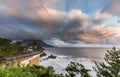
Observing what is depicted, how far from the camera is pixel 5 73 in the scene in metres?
11.9

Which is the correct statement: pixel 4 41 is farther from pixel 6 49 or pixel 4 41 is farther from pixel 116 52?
pixel 116 52

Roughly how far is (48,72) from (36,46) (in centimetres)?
9178

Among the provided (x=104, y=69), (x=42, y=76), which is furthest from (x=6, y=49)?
(x=42, y=76)

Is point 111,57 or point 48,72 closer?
point 48,72

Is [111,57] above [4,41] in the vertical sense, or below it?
below

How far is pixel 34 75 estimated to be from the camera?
14.4 metres

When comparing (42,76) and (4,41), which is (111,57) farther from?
(4,41)

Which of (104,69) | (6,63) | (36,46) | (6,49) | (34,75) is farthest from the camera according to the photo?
(36,46)

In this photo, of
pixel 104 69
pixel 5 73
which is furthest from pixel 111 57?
pixel 5 73

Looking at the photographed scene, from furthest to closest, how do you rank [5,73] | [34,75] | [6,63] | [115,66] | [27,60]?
[27,60] → [6,63] → [115,66] → [34,75] → [5,73]

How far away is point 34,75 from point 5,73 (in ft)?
9.73

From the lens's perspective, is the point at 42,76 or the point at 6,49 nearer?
the point at 42,76

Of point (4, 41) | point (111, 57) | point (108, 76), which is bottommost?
point (108, 76)

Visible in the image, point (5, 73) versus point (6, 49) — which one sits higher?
point (6, 49)
